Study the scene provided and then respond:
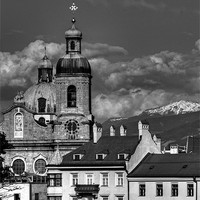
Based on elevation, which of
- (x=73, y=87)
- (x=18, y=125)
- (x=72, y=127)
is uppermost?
(x=73, y=87)

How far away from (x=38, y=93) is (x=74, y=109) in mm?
18804

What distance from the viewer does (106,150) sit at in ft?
386

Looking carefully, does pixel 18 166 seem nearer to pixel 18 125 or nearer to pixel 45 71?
pixel 18 125

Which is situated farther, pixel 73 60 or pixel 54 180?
pixel 73 60

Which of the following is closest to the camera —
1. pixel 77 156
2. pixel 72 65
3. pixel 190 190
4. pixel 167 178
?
pixel 190 190

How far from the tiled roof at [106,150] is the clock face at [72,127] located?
19393 mm

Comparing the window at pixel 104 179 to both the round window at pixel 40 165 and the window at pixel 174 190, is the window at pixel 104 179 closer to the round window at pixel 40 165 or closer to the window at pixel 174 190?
the window at pixel 174 190

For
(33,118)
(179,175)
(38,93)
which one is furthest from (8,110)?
(179,175)

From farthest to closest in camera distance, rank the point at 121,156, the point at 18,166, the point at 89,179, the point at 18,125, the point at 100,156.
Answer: the point at 18,125 → the point at 18,166 → the point at 100,156 → the point at 89,179 → the point at 121,156

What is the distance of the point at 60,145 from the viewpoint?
13950cm

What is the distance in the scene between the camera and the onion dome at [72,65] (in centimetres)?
14175

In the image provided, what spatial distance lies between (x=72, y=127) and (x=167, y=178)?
3444 cm

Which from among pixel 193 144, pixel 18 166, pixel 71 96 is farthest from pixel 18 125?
pixel 193 144

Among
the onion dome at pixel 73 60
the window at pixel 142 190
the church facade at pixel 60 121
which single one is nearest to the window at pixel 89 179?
the window at pixel 142 190
